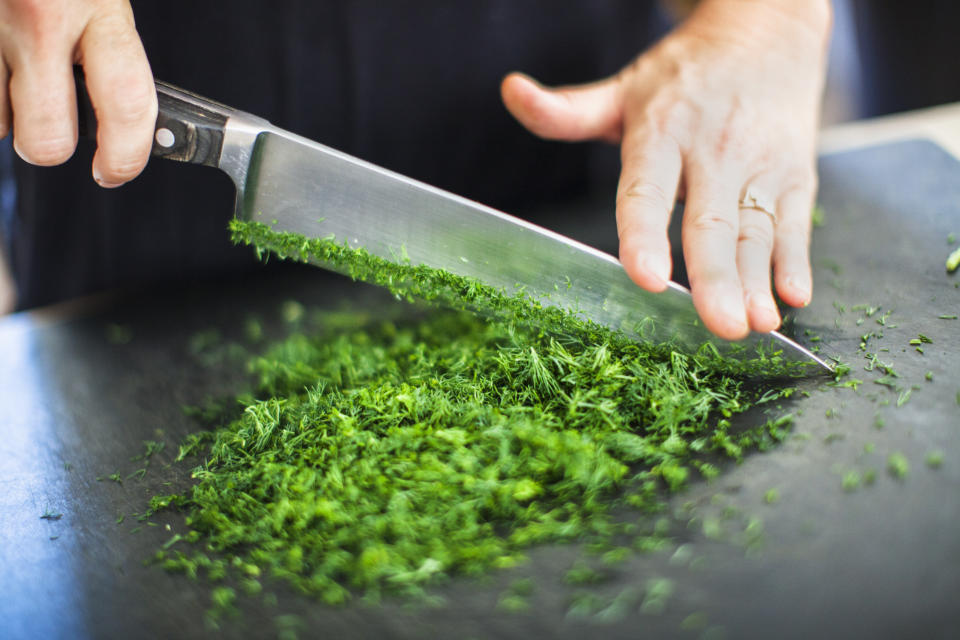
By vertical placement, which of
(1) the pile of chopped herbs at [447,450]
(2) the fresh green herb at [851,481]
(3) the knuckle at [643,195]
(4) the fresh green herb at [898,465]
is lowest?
(1) the pile of chopped herbs at [447,450]

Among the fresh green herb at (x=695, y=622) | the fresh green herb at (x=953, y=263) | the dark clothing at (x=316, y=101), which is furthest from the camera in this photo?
the dark clothing at (x=316, y=101)

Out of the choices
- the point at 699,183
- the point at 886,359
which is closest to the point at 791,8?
the point at 699,183

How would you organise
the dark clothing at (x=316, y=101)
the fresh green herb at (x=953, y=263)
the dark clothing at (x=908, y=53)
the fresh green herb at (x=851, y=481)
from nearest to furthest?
the fresh green herb at (x=851, y=481), the fresh green herb at (x=953, y=263), the dark clothing at (x=316, y=101), the dark clothing at (x=908, y=53)

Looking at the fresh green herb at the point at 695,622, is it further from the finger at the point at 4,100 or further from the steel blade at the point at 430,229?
the finger at the point at 4,100

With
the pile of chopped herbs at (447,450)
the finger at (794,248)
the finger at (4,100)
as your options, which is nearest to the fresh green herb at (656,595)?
the pile of chopped herbs at (447,450)

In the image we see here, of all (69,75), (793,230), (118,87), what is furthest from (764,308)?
(69,75)

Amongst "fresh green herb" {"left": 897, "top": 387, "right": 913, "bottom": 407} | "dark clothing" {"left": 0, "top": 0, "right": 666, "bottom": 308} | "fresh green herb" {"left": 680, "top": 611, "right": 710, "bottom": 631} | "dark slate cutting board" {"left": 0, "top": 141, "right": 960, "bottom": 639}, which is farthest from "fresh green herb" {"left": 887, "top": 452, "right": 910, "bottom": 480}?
"dark clothing" {"left": 0, "top": 0, "right": 666, "bottom": 308}

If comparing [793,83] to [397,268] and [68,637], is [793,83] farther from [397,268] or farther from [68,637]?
[68,637]

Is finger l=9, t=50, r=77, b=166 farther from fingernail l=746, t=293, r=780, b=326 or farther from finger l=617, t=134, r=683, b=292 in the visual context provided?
fingernail l=746, t=293, r=780, b=326
